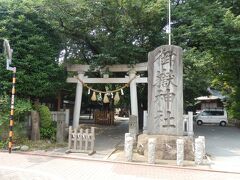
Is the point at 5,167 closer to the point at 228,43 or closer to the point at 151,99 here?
the point at 151,99

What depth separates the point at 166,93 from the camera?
44.7ft

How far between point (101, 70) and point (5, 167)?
386 inches

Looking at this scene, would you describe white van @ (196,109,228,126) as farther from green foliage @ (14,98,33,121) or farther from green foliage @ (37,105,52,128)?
green foliage @ (14,98,33,121)

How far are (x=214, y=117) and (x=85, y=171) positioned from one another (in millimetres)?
29001

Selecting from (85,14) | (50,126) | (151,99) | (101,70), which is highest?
(85,14)

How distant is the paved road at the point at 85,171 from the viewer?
31.1 ft

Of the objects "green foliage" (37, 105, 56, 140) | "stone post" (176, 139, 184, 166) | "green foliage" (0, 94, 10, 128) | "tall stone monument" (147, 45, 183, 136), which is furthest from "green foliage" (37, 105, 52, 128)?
"stone post" (176, 139, 184, 166)

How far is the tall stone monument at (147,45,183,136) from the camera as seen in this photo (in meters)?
13.4

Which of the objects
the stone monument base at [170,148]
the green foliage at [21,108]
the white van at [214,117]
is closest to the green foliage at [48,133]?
the green foliage at [21,108]

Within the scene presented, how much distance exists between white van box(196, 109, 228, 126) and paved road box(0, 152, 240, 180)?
1051 inches

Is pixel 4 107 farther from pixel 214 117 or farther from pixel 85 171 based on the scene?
pixel 214 117

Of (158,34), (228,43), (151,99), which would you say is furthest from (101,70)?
(228,43)

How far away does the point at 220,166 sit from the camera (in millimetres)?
11891

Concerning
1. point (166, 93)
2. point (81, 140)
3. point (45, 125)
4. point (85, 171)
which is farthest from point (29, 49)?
point (85, 171)
